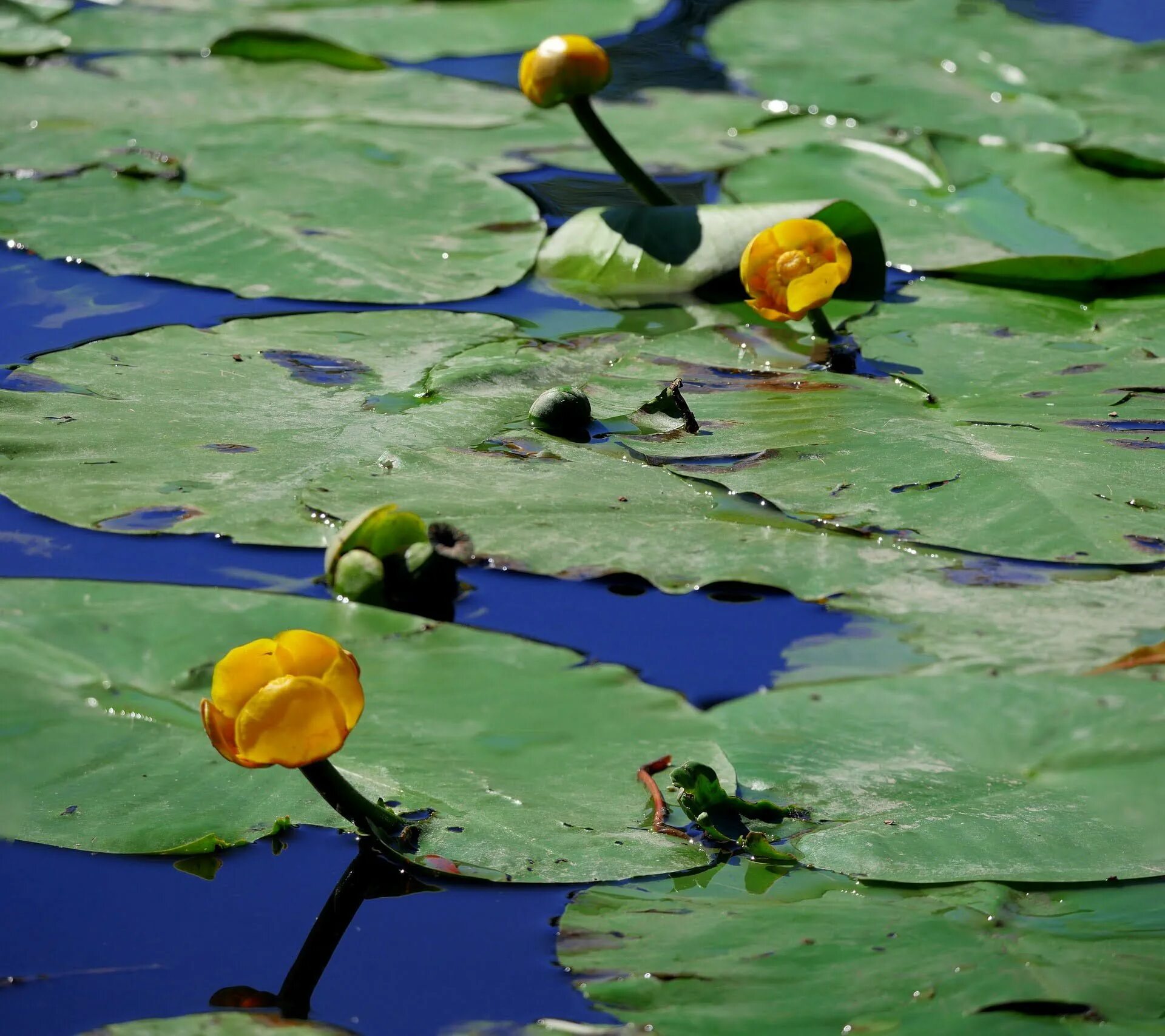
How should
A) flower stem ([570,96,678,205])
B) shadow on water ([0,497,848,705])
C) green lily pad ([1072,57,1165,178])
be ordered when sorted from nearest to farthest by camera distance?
shadow on water ([0,497,848,705])
flower stem ([570,96,678,205])
green lily pad ([1072,57,1165,178])

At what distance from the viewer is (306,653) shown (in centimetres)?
108

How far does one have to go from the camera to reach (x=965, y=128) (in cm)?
321

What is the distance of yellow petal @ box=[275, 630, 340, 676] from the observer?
108 centimetres

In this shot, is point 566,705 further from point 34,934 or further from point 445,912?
point 34,934

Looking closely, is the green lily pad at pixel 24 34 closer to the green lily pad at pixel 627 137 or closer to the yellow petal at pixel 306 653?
the green lily pad at pixel 627 137

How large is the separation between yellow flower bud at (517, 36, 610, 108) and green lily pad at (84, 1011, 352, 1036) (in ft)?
6.44

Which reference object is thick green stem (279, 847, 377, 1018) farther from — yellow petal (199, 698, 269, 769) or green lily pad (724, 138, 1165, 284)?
green lily pad (724, 138, 1165, 284)

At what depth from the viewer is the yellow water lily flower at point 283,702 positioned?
1.05 metres

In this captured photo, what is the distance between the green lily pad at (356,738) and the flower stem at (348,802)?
4 centimetres

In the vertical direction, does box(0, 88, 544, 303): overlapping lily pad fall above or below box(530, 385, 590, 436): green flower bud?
above

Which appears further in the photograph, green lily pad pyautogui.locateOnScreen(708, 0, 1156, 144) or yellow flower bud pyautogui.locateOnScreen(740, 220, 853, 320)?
green lily pad pyautogui.locateOnScreen(708, 0, 1156, 144)

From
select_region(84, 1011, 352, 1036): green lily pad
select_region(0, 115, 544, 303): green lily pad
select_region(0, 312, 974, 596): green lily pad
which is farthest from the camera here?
select_region(0, 115, 544, 303): green lily pad

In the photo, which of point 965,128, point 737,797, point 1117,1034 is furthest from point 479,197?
point 1117,1034

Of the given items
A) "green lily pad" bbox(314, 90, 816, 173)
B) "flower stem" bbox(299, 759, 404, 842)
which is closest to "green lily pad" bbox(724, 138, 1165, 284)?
"green lily pad" bbox(314, 90, 816, 173)
